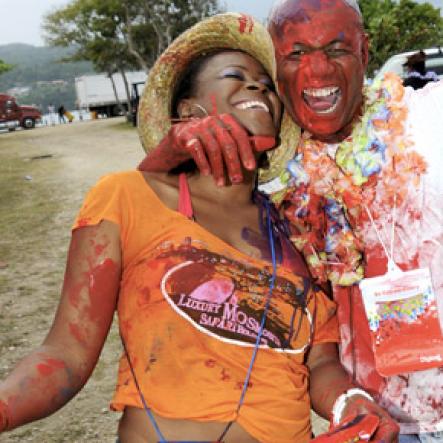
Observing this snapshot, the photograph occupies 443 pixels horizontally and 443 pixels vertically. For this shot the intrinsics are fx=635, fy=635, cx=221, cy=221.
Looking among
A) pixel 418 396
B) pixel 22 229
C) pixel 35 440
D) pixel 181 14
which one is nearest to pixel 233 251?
pixel 418 396

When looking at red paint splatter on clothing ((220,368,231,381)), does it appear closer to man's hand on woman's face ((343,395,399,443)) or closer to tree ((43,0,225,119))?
man's hand on woman's face ((343,395,399,443))

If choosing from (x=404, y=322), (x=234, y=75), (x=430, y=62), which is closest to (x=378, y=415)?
(x=404, y=322)

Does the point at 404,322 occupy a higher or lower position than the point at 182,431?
higher

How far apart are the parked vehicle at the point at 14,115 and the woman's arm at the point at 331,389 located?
33.7 metres

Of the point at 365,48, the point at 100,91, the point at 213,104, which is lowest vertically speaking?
the point at 100,91

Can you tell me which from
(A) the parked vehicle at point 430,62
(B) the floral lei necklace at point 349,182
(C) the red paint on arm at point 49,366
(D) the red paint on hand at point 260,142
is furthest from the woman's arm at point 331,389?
(A) the parked vehicle at point 430,62

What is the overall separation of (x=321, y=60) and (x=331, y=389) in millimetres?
895

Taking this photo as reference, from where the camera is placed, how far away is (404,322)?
1710 mm

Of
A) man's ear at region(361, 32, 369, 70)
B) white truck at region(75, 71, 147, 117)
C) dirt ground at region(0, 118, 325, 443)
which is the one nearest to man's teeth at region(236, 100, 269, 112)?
man's ear at region(361, 32, 369, 70)

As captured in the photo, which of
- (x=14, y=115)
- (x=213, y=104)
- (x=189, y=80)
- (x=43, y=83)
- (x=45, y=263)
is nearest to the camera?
(x=213, y=104)

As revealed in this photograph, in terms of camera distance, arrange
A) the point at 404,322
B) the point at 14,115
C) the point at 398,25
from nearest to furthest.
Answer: the point at 404,322 < the point at 398,25 < the point at 14,115

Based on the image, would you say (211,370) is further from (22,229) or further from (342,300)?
(22,229)

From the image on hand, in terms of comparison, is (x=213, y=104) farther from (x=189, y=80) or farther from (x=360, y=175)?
(x=360, y=175)

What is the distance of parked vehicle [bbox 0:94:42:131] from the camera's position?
33.1 m
